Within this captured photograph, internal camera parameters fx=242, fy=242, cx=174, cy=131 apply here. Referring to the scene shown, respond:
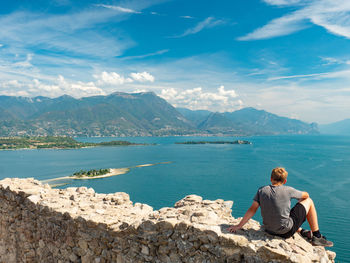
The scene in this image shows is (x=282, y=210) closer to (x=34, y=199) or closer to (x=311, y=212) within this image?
(x=311, y=212)

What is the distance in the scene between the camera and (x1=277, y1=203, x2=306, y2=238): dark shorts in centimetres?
559

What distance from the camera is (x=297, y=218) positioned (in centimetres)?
566

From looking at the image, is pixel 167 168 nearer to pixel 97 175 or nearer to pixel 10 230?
pixel 97 175

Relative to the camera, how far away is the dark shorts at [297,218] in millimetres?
5594

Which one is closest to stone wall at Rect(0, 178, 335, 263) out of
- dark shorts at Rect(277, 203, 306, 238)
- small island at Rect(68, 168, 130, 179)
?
dark shorts at Rect(277, 203, 306, 238)

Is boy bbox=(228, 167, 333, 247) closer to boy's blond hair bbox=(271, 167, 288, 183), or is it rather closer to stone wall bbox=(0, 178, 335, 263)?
boy's blond hair bbox=(271, 167, 288, 183)

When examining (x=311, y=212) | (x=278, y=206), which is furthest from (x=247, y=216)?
(x=311, y=212)

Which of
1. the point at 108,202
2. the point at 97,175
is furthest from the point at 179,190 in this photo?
the point at 108,202

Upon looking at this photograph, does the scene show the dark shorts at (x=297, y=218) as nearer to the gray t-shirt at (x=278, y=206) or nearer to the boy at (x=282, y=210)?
the boy at (x=282, y=210)

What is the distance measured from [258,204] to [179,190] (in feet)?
185

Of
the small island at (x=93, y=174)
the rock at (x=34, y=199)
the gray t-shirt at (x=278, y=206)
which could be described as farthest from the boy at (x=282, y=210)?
the small island at (x=93, y=174)

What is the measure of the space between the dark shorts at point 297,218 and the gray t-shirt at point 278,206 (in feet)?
0.45

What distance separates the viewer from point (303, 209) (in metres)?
5.77

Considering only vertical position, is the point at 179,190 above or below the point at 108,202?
below
